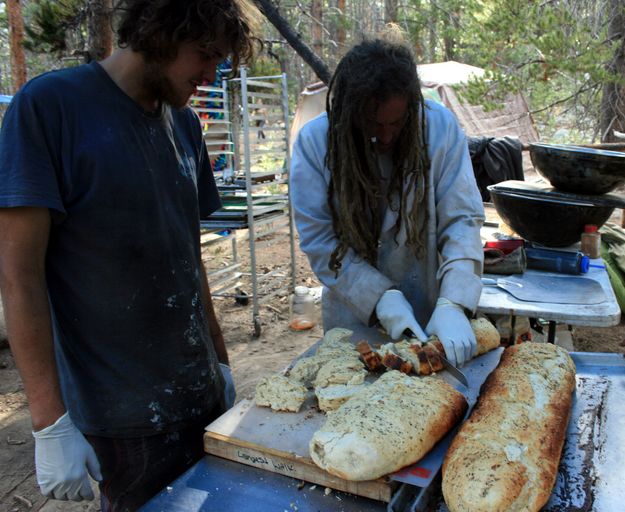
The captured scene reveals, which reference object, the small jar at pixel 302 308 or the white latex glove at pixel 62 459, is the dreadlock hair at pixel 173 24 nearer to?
the white latex glove at pixel 62 459

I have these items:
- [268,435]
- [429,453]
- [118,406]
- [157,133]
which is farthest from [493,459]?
[157,133]

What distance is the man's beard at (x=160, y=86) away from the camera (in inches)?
62.8

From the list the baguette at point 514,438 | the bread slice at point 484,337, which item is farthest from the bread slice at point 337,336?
the baguette at point 514,438

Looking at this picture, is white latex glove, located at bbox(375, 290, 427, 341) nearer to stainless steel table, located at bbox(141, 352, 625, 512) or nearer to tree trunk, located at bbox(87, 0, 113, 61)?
stainless steel table, located at bbox(141, 352, 625, 512)

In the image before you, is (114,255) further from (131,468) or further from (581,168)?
(581,168)

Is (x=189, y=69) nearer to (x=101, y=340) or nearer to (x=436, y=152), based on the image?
(x=101, y=340)

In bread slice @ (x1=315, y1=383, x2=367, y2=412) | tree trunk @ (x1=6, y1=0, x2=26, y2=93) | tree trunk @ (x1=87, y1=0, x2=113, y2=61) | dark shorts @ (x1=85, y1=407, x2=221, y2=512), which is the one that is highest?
tree trunk @ (x1=6, y1=0, x2=26, y2=93)

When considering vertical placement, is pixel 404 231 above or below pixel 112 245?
below

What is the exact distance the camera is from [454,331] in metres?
1.98

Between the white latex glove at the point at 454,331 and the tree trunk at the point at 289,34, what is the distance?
4.01 metres

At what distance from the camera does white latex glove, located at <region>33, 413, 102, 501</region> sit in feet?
4.59

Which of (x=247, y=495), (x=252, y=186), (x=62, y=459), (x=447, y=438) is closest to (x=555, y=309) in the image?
(x=447, y=438)

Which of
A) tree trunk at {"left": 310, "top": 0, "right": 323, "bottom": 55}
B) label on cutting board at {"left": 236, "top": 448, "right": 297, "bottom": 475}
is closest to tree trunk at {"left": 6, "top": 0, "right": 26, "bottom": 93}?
tree trunk at {"left": 310, "top": 0, "right": 323, "bottom": 55}

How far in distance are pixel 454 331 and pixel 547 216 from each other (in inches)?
65.6
